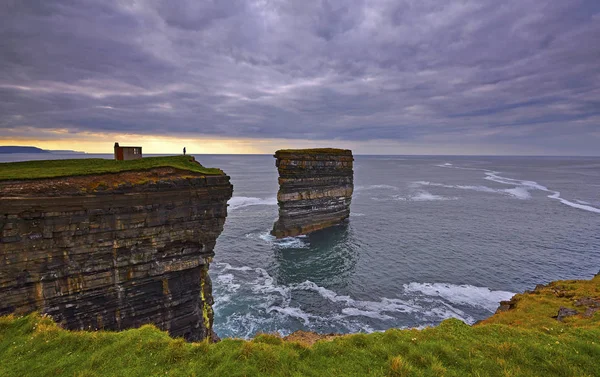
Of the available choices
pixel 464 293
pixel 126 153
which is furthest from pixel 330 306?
pixel 126 153

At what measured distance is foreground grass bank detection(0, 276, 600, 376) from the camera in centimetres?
1045

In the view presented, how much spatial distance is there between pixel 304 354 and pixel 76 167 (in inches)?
806

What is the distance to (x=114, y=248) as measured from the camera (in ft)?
61.1

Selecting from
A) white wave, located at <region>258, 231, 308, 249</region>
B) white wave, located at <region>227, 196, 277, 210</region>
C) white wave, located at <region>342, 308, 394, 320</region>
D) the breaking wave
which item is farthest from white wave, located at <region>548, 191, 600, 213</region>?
white wave, located at <region>227, 196, 277, 210</region>

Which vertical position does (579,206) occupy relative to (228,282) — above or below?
above

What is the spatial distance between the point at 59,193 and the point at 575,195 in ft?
410

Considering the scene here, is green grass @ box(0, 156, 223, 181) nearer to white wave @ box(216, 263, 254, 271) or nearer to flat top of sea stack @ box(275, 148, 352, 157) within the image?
white wave @ box(216, 263, 254, 271)

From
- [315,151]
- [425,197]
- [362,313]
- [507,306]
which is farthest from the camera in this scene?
[425,197]

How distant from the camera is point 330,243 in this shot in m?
48.2

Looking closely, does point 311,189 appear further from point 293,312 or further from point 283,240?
point 293,312

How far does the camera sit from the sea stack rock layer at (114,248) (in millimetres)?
16094

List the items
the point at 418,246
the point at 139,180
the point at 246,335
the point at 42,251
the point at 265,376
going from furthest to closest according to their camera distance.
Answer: the point at 418,246 → the point at 246,335 → the point at 139,180 → the point at 42,251 → the point at 265,376

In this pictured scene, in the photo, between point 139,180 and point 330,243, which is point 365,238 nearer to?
point 330,243

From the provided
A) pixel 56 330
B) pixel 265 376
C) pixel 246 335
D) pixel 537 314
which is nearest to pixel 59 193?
pixel 56 330
